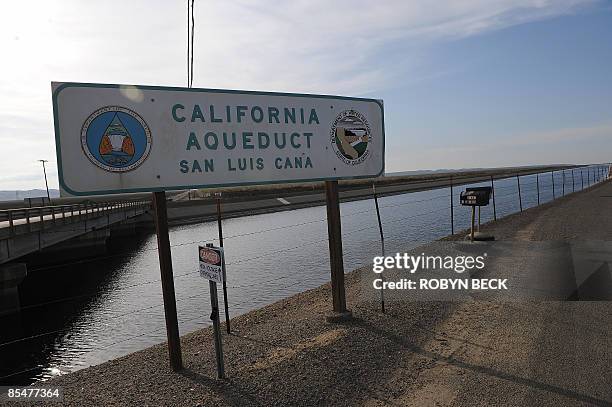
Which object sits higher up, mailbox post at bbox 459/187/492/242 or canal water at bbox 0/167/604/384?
mailbox post at bbox 459/187/492/242

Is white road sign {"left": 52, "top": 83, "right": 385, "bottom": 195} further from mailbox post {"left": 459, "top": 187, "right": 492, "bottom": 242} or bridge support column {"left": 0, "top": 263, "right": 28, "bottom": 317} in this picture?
bridge support column {"left": 0, "top": 263, "right": 28, "bottom": 317}

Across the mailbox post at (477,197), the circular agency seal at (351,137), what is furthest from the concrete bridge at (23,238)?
the mailbox post at (477,197)

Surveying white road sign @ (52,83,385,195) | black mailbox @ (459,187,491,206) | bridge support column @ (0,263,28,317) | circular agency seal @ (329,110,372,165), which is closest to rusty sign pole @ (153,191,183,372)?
white road sign @ (52,83,385,195)

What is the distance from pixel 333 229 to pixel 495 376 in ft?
13.0

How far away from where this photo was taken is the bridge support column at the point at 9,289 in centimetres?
1672

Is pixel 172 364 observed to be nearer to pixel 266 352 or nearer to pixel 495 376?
pixel 266 352

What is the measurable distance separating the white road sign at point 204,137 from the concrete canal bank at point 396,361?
9.13 feet

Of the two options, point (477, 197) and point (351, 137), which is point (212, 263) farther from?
point (477, 197)

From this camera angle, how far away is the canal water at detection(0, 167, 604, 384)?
36.5 ft

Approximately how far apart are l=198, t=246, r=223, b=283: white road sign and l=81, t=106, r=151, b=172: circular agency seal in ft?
5.29

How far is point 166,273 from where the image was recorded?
664cm

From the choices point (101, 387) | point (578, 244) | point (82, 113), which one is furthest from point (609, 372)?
point (578, 244)

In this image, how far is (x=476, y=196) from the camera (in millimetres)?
16328

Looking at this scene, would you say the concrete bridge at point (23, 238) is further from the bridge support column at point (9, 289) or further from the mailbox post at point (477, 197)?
the mailbox post at point (477, 197)
